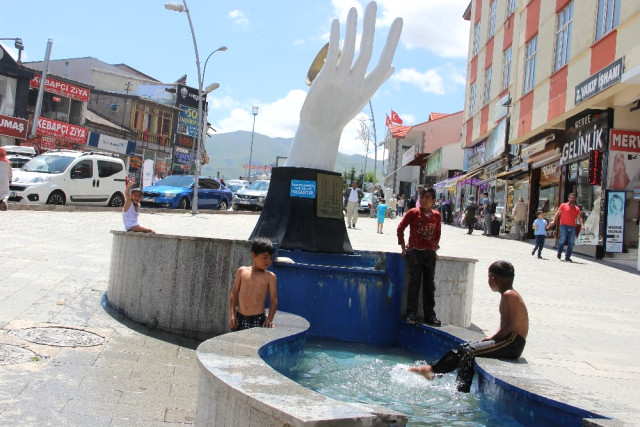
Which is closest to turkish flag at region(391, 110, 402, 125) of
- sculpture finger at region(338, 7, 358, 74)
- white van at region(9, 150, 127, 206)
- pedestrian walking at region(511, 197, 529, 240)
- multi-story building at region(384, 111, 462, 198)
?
multi-story building at region(384, 111, 462, 198)

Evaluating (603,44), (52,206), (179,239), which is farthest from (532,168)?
(179,239)

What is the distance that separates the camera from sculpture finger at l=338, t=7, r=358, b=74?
26.6 feet

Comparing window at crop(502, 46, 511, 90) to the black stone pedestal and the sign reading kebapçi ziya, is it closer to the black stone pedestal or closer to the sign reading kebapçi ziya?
the sign reading kebapçi ziya

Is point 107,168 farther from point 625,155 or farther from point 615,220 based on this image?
point 625,155

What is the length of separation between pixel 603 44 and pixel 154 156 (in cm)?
4591

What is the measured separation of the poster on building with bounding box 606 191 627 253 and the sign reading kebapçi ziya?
1.31 m

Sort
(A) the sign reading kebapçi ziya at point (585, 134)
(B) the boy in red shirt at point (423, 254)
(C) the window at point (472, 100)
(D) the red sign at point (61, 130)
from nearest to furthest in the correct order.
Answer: (B) the boy in red shirt at point (423, 254)
(A) the sign reading kebapçi ziya at point (585, 134)
(C) the window at point (472, 100)
(D) the red sign at point (61, 130)

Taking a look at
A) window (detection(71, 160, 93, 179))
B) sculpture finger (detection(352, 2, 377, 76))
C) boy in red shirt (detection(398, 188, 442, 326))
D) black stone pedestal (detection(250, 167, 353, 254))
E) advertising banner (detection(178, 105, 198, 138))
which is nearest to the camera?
boy in red shirt (detection(398, 188, 442, 326))

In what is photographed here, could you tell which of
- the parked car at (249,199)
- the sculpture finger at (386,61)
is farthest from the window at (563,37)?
the parked car at (249,199)

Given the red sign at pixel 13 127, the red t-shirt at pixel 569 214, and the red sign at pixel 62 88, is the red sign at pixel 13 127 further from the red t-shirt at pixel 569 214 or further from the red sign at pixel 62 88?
the red t-shirt at pixel 569 214

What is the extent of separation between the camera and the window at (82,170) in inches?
852

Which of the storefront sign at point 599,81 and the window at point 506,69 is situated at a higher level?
the window at point 506,69

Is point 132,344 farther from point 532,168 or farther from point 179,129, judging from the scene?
point 179,129

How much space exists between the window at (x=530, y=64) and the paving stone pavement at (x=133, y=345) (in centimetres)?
1134
